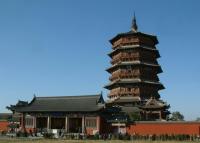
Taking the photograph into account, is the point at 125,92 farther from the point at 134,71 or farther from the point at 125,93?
the point at 134,71

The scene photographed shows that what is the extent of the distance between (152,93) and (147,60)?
521 cm

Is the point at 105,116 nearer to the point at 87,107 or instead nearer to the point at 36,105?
the point at 87,107

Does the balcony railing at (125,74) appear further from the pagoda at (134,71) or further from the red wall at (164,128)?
the red wall at (164,128)

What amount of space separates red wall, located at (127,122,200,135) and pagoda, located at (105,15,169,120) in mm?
6515

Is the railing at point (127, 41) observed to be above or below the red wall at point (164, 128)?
above

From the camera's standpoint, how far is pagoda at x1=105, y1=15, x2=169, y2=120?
2191 inches

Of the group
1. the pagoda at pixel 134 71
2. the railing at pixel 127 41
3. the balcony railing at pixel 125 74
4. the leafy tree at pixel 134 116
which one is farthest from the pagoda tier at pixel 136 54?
the leafy tree at pixel 134 116

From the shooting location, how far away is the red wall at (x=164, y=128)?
43875mm

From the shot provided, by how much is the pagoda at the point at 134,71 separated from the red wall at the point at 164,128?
6.52 m

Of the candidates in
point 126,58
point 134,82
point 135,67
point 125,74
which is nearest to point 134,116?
point 134,82

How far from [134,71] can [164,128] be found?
44.6 ft

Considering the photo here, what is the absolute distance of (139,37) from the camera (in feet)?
191

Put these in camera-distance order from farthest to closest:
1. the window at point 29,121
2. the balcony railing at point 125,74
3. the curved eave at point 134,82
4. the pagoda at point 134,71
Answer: the balcony railing at point 125,74 < the pagoda at point 134,71 < the curved eave at point 134,82 < the window at point 29,121

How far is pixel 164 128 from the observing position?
1783 inches
